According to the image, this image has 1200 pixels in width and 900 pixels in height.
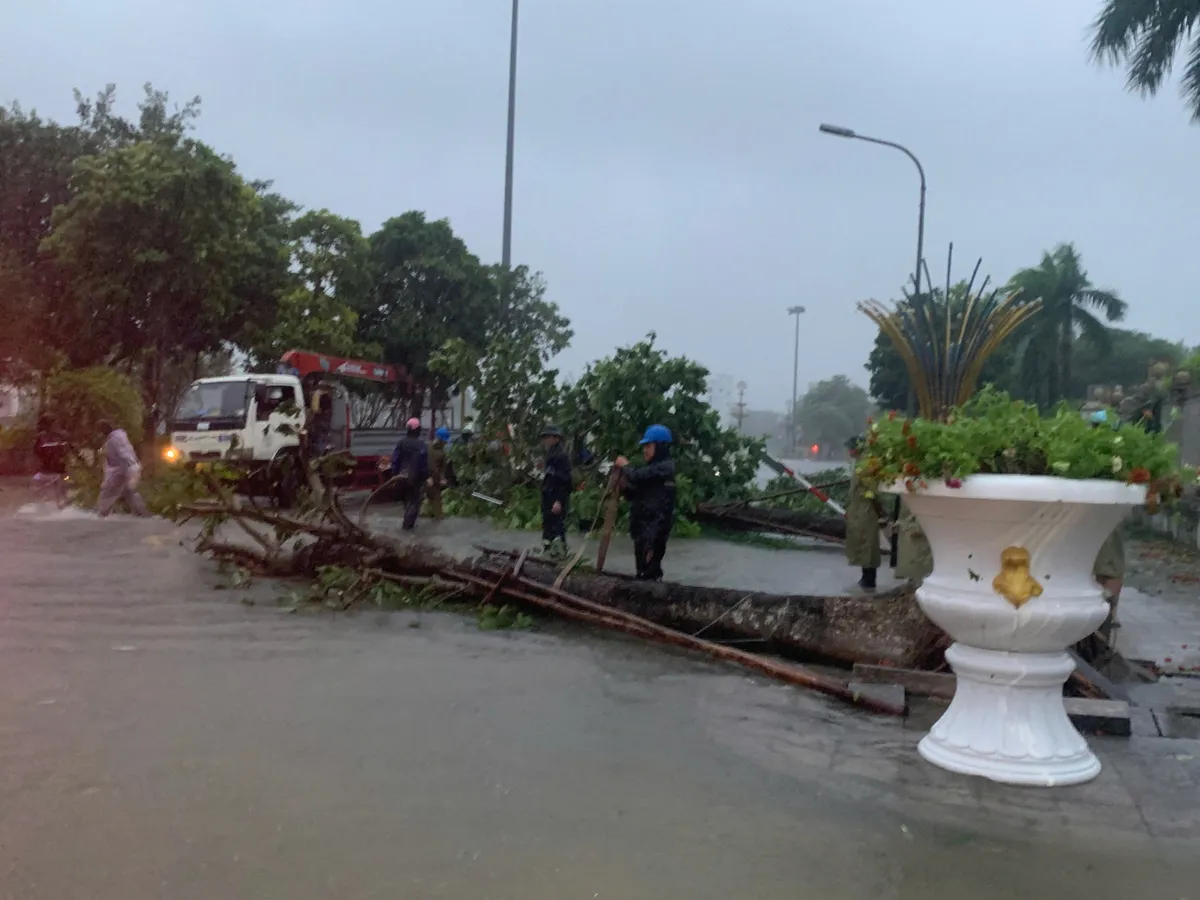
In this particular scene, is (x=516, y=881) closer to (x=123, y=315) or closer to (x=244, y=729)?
(x=244, y=729)

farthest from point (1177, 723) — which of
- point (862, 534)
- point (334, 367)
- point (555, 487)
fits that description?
point (334, 367)

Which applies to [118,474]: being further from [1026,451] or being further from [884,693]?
[1026,451]

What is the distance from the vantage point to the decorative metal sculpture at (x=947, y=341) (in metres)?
7.18

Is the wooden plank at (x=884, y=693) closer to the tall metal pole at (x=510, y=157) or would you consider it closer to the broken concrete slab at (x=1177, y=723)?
the broken concrete slab at (x=1177, y=723)

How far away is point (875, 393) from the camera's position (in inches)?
1517

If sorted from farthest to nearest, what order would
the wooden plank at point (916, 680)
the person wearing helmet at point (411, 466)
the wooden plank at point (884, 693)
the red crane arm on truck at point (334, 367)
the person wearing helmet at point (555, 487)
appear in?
1. the red crane arm on truck at point (334, 367)
2. the person wearing helmet at point (411, 466)
3. the person wearing helmet at point (555, 487)
4. the wooden plank at point (916, 680)
5. the wooden plank at point (884, 693)

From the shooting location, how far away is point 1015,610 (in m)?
4.79

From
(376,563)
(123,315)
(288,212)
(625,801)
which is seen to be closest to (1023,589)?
(625,801)

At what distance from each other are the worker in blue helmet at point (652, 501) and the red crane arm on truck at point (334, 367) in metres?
13.5

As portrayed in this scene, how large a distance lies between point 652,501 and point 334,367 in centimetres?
1505

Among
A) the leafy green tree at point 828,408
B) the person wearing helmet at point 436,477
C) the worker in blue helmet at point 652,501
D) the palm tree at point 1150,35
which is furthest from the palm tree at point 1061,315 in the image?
the worker in blue helmet at point 652,501

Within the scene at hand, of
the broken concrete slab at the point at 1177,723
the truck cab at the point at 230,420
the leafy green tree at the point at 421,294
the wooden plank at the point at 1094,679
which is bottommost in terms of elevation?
the broken concrete slab at the point at 1177,723

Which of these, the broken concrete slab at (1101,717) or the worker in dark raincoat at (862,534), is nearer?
the broken concrete slab at (1101,717)

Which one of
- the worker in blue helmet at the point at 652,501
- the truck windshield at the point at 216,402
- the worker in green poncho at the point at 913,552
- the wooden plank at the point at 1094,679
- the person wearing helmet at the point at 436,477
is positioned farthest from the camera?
the truck windshield at the point at 216,402
